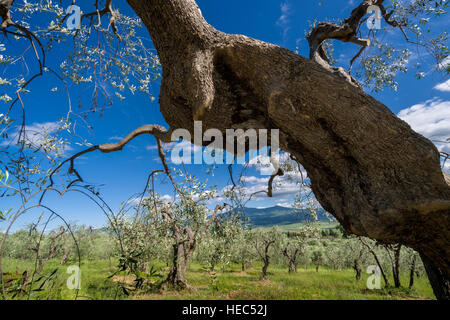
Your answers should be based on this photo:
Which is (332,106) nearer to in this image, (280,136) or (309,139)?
(309,139)

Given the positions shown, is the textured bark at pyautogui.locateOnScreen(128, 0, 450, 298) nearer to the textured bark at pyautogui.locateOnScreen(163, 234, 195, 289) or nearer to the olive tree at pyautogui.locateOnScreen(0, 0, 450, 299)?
the olive tree at pyautogui.locateOnScreen(0, 0, 450, 299)

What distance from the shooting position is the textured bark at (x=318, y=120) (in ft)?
8.35

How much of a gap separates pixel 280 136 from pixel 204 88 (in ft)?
4.14

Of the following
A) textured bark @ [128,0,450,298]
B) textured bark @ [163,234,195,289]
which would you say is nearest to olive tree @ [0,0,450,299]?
textured bark @ [128,0,450,298]

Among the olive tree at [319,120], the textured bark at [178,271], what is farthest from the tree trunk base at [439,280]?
the textured bark at [178,271]

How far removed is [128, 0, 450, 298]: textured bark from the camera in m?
2.54

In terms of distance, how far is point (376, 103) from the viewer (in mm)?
2871

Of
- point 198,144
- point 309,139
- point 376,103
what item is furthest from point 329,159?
point 198,144

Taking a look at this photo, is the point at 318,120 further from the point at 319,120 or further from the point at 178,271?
the point at 178,271

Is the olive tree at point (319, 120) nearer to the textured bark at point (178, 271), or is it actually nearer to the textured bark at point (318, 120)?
the textured bark at point (318, 120)

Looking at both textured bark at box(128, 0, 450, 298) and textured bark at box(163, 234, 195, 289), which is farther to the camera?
textured bark at box(163, 234, 195, 289)

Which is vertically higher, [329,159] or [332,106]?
[332,106]

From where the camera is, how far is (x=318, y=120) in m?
3.03
